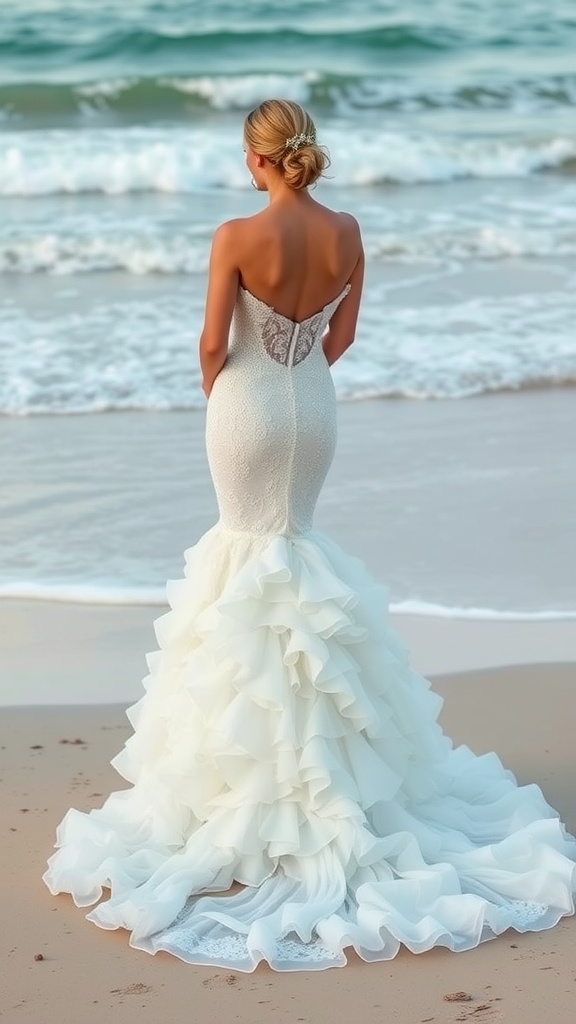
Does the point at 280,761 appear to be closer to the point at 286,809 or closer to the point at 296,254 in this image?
the point at 286,809

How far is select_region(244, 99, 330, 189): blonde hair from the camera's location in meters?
3.78

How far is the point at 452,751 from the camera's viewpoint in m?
4.55

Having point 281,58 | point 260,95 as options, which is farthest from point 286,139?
point 281,58

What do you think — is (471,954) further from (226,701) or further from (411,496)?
(411,496)

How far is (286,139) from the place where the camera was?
12.5ft

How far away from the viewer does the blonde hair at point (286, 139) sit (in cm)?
378

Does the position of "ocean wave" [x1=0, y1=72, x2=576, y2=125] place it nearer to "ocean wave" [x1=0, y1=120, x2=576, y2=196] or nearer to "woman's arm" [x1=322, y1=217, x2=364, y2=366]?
"ocean wave" [x1=0, y1=120, x2=576, y2=196]

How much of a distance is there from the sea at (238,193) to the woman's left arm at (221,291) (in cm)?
244

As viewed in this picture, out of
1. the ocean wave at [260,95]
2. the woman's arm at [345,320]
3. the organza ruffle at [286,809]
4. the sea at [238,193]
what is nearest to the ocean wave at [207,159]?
the sea at [238,193]

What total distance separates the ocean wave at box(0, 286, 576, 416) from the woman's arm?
4.77 meters

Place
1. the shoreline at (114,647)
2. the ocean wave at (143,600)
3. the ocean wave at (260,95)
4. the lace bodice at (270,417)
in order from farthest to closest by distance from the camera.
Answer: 1. the ocean wave at (260,95)
2. the ocean wave at (143,600)
3. the shoreline at (114,647)
4. the lace bodice at (270,417)

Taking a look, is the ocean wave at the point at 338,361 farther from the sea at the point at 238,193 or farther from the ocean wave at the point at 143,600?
the ocean wave at the point at 143,600

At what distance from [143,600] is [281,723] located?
91.2 inches

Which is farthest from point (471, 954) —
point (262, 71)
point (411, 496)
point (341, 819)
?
point (262, 71)
